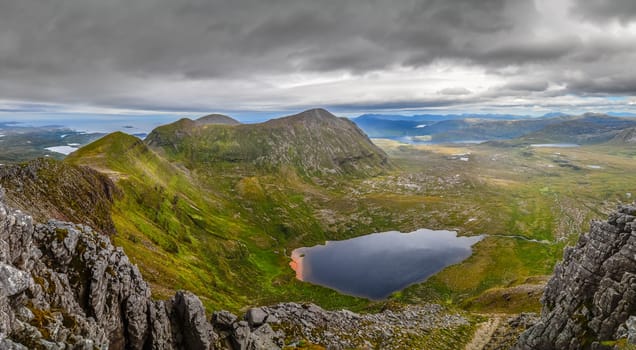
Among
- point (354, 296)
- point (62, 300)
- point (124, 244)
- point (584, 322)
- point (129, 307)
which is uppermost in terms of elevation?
point (62, 300)

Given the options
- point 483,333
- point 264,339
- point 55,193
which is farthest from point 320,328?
point 55,193

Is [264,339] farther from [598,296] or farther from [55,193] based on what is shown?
[55,193]

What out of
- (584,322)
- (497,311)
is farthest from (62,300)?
(497,311)

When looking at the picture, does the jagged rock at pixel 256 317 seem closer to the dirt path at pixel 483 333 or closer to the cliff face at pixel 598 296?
the dirt path at pixel 483 333

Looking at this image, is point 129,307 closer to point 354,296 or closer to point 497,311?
point 497,311

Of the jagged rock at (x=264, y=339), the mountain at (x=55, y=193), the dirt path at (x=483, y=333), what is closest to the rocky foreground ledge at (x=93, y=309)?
the jagged rock at (x=264, y=339)

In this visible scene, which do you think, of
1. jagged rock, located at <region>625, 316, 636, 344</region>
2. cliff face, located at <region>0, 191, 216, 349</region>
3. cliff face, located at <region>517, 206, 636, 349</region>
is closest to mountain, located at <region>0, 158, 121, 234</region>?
cliff face, located at <region>0, 191, 216, 349</region>

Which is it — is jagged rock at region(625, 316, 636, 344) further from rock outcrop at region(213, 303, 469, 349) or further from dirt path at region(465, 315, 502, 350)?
rock outcrop at region(213, 303, 469, 349)
